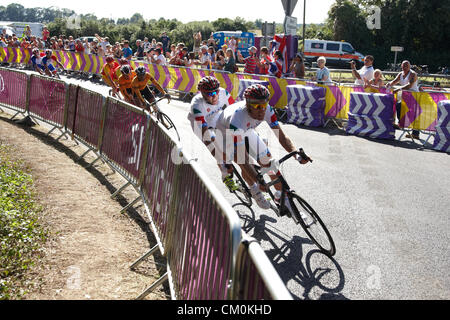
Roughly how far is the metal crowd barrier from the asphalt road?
1.40 m

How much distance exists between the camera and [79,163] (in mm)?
10070

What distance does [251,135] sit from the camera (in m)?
6.52

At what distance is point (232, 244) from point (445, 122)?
1072 cm

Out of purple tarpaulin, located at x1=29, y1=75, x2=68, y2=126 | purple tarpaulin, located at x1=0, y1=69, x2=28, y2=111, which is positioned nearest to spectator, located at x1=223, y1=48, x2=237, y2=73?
purple tarpaulin, located at x1=0, y1=69, x2=28, y2=111

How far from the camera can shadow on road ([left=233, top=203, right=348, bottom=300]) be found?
495 cm

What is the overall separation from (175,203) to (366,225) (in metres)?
3.22

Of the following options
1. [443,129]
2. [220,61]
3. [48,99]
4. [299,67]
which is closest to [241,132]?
[48,99]

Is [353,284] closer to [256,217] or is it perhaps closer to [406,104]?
[256,217]

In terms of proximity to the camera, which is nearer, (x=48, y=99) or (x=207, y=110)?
(x=207, y=110)

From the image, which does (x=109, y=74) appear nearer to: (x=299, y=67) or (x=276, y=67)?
(x=276, y=67)

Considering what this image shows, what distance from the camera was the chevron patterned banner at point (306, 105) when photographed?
584 inches

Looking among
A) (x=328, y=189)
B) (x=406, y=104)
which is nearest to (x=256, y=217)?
(x=328, y=189)

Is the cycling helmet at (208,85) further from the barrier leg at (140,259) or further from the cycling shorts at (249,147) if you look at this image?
the barrier leg at (140,259)
